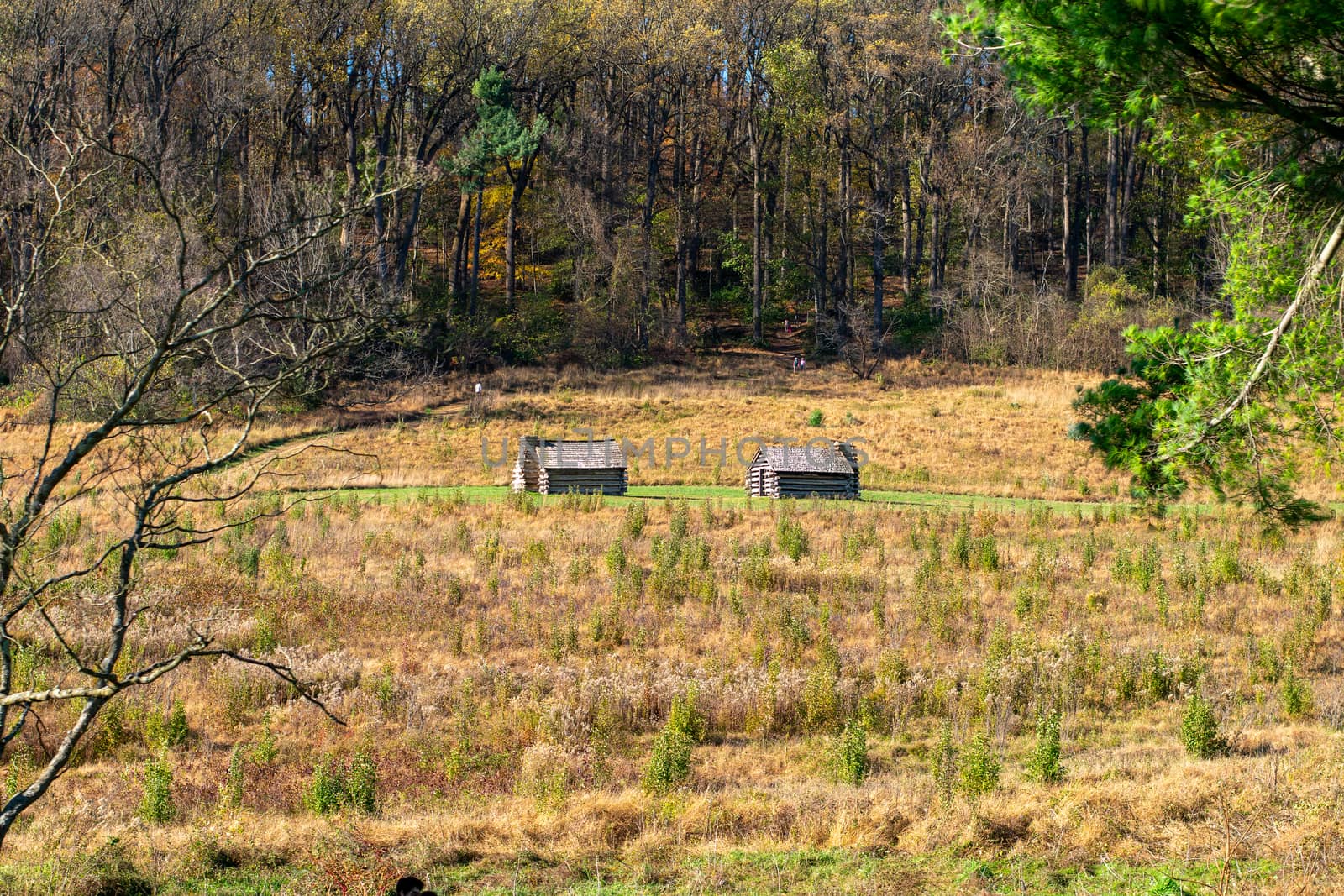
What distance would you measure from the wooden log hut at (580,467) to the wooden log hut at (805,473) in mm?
3512

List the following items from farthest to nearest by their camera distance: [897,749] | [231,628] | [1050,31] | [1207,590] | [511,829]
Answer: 1. [1207,590]
2. [231,628]
3. [897,749]
4. [1050,31]
5. [511,829]

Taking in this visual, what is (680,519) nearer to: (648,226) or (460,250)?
(460,250)

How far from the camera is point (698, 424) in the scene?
135 ft

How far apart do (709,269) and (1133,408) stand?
172 ft

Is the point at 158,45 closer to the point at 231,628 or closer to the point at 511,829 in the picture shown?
the point at 231,628

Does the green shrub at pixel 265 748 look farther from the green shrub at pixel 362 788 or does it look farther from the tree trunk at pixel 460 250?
the tree trunk at pixel 460 250

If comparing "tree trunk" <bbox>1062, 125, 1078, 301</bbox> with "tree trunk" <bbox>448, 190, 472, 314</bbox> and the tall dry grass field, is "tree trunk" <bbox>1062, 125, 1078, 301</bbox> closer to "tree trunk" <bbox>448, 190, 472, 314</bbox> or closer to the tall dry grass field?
"tree trunk" <bbox>448, 190, 472, 314</bbox>

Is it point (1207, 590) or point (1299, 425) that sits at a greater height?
point (1299, 425)

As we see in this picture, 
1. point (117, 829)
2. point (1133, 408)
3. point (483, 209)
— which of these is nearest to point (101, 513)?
point (117, 829)

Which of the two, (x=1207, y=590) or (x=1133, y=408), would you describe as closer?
(x=1133, y=408)

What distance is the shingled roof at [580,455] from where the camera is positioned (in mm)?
28562

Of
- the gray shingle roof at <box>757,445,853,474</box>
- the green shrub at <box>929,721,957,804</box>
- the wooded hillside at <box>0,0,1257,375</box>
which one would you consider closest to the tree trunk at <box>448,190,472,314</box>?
the wooded hillside at <box>0,0,1257,375</box>

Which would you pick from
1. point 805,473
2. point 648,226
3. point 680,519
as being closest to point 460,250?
point 648,226

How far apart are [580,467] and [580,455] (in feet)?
1.42
